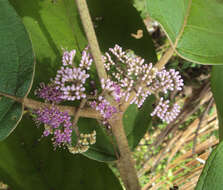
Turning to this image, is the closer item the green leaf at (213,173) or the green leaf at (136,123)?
the green leaf at (213,173)

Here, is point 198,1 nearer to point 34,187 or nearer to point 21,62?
point 21,62

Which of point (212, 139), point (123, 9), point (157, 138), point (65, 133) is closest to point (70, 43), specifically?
point (123, 9)

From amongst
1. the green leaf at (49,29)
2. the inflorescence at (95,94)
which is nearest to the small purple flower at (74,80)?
the inflorescence at (95,94)

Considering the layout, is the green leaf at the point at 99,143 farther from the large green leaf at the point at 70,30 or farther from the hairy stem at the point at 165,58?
the hairy stem at the point at 165,58

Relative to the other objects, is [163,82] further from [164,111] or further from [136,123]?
[136,123]

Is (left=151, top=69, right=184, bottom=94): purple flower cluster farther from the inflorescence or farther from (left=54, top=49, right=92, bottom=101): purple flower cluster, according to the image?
(left=54, top=49, right=92, bottom=101): purple flower cluster

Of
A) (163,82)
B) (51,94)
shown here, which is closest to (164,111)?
(163,82)
